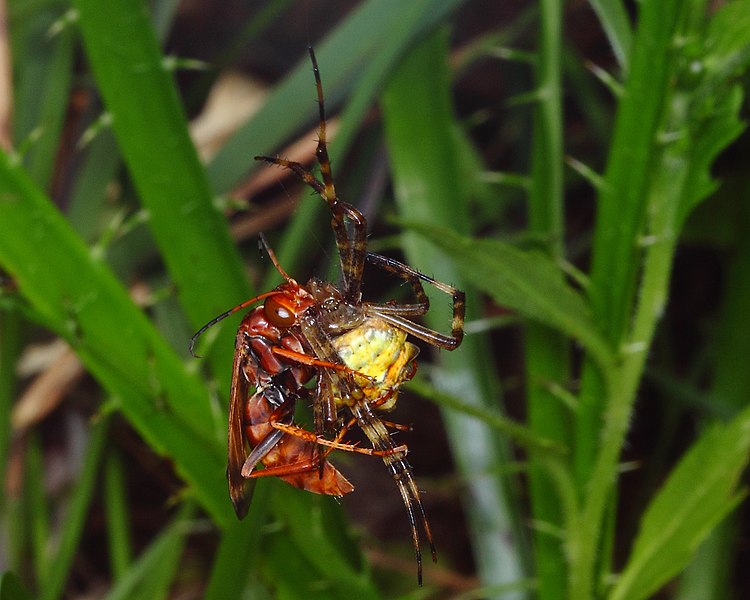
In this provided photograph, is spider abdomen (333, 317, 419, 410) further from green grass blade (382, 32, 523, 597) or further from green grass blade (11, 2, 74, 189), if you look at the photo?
green grass blade (11, 2, 74, 189)

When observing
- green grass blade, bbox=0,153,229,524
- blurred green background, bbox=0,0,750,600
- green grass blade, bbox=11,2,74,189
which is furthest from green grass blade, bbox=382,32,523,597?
green grass blade, bbox=11,2,74,189

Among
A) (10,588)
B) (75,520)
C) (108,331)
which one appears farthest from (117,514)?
(10,588)

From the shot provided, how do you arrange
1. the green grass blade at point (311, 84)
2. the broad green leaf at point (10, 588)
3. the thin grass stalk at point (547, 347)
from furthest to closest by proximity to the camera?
the green grass blade at point (311, 84)
the thin grass stalk at point (547, 347)
the broad green leaf at point (10, 588)

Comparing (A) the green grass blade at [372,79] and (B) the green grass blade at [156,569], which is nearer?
(A) the green grass blade at [372,79]

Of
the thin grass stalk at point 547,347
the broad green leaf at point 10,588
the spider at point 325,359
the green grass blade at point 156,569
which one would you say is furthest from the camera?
the green grass blade at point 156,569

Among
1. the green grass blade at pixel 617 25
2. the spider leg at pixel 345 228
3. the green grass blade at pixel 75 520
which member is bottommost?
the green grass blade at pixel 75 520

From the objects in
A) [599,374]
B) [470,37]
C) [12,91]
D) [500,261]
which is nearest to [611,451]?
[599,374]

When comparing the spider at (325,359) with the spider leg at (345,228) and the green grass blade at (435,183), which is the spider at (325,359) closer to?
the spider leg at (345,228)

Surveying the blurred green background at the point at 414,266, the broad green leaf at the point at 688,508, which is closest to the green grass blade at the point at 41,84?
the blurred green background at the point at 414,266
